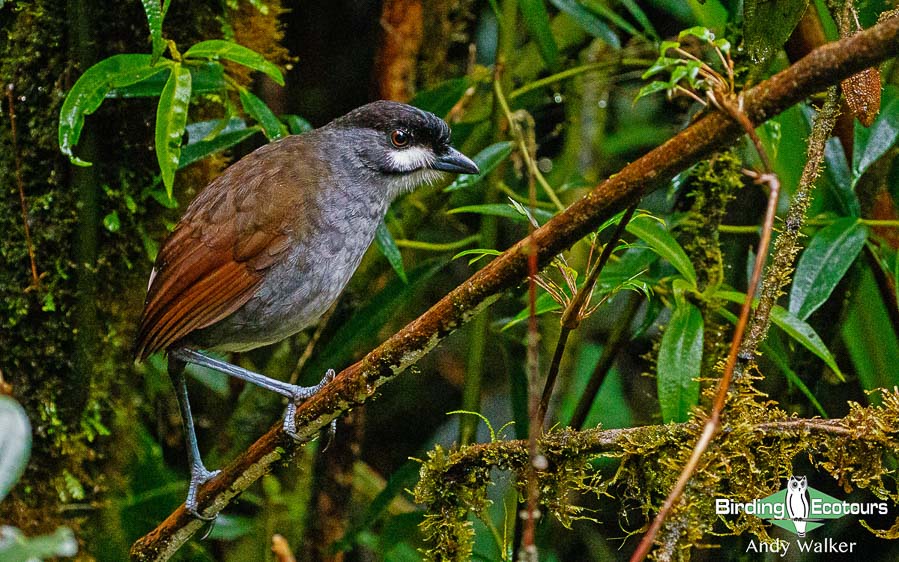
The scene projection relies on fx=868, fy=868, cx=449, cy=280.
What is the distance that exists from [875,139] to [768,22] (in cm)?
63

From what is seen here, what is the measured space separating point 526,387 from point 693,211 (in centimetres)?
90

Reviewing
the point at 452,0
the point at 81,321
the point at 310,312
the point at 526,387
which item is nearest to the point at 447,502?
the point at 310,312

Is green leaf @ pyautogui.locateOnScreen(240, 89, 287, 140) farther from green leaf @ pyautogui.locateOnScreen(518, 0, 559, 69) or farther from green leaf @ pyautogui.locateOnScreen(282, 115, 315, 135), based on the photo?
green leaf @ pyautogui.locateOnScreen(518, 0, 559, 69)

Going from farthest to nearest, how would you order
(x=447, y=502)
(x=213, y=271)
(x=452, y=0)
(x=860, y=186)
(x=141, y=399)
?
1. (x=452, y=0)
2. (x=141, y=399)
3. (x=860, y=186)
4. (x=213, y=271)
5. (x=447, y=502)

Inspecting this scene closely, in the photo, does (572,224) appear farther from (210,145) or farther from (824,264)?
(210,145)

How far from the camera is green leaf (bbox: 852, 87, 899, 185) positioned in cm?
242

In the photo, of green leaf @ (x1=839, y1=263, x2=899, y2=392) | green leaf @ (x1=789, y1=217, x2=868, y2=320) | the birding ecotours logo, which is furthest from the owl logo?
green leaf @ (x1=839, y1=263, x2=899, y2=392)

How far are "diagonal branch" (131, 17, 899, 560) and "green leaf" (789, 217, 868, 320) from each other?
3.66 ft

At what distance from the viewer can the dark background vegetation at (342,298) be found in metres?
2.80

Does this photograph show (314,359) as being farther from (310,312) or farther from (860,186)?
(860,186)

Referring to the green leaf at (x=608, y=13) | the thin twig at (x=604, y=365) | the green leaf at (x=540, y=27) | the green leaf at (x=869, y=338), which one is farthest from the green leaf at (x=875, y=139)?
the green leaf at (x=540, y=27)

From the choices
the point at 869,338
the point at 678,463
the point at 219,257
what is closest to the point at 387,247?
the point at 219,257

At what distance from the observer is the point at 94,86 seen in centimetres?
233

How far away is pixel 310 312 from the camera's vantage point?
265 centimetres
